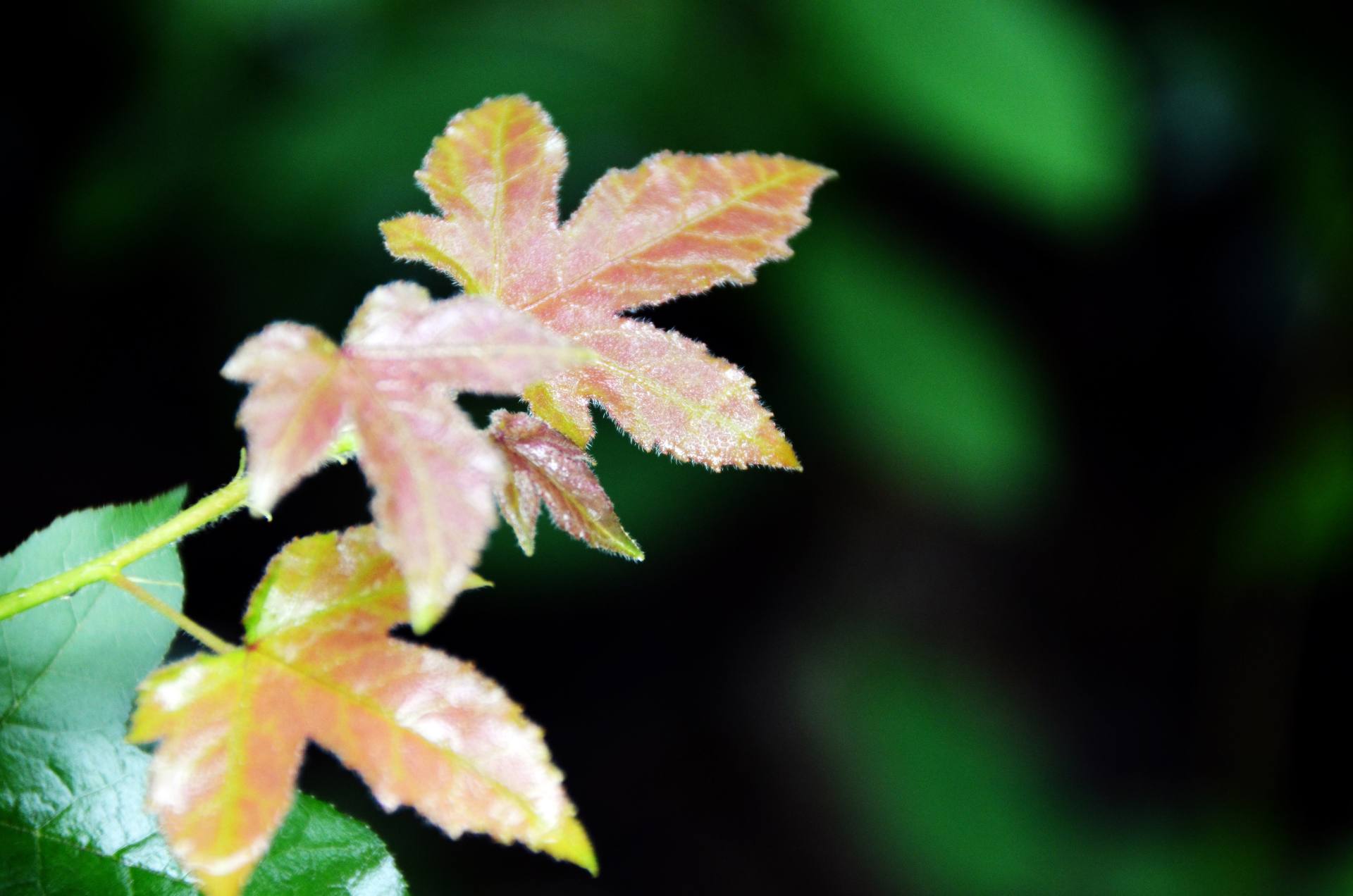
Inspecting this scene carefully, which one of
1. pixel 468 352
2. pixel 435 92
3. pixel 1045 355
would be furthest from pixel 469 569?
pixel 1045 355

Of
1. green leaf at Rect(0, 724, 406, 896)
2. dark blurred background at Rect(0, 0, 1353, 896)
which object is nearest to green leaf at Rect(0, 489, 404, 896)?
Result: green leaf at Rect(0, 724, 406, 896)

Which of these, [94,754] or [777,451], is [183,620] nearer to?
[94,754]

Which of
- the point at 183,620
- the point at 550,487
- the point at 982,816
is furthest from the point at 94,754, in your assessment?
the point at 982,816

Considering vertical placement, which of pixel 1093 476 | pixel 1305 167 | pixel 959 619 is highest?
pixel 1305 167

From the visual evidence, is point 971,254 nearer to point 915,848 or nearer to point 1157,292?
point 1157,292

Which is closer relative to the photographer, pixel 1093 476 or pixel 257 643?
pixel 257 643

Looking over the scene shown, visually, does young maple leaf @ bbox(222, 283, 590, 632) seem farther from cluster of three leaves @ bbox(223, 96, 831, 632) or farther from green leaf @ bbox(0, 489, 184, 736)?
green leaf @ bbox(0, 489, 184, 736)

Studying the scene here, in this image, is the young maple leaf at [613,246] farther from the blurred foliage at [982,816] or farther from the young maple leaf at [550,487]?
the blurred foliage at [982,816]
